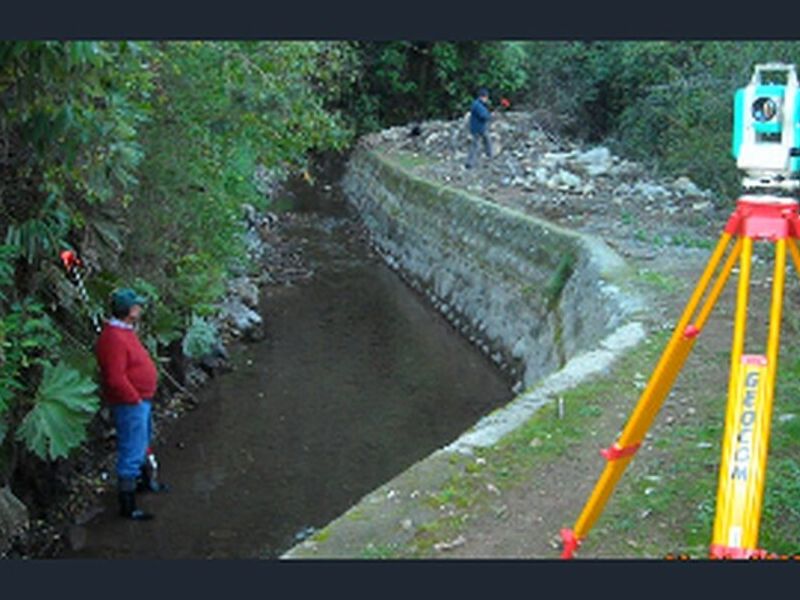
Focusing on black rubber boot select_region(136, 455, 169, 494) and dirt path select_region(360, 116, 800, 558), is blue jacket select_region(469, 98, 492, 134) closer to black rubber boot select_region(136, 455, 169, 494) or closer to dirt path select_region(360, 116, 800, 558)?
dirt path select_region(360, 116, 800, 558)

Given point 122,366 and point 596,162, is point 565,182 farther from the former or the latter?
point 122,366

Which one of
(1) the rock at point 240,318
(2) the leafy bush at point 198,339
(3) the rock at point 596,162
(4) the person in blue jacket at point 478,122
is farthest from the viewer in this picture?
(4) the person in blue jacket at point 478,122

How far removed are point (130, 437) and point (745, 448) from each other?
206 inches

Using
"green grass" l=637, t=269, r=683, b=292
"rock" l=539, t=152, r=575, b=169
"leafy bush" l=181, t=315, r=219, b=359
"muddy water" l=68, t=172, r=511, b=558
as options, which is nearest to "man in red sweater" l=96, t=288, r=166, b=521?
"muddy water" l=68, t=172, r=511, b=558

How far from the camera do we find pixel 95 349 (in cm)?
759

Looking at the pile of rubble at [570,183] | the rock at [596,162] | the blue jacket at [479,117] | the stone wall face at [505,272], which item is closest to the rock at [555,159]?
the pile of rubble at [570,183]

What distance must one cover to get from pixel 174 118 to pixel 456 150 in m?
13.2

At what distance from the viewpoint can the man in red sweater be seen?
744 centimetres

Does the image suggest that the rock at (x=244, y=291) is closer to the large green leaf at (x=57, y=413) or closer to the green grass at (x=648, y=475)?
the large green leaf at (x=57, y=413)

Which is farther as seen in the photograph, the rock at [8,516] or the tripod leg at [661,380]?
the rock at [8,516]

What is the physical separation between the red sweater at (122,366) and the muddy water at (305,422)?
1.13m

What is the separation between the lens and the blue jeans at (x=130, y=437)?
769cm

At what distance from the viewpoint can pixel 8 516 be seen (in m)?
6.78

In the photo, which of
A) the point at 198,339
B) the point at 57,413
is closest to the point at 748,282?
the point at 57,413
